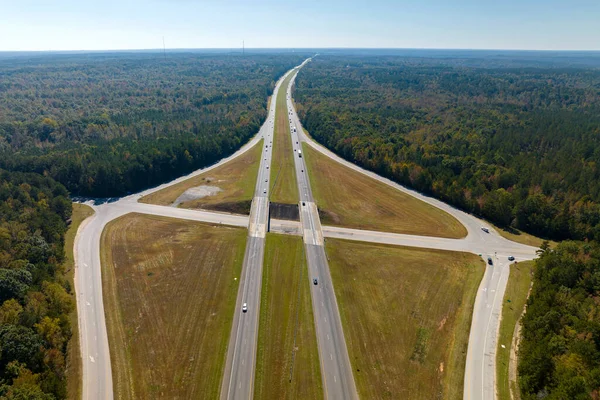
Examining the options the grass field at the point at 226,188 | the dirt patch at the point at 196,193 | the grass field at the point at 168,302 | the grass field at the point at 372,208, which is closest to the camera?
the grass field at the point at 168,302

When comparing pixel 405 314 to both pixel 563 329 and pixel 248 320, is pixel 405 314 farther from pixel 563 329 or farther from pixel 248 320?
pixel 248 320

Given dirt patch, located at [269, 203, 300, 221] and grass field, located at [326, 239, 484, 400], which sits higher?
dirt patch, located at [269, 203, 300, 221]

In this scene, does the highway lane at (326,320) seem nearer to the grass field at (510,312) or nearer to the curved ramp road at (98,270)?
the curved ramp road at (98,270)

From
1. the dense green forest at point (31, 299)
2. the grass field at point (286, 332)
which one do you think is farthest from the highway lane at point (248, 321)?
the dense green forest at point (31, 299)

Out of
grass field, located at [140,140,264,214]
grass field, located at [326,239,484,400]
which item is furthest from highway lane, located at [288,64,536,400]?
grass field, located at [140,140,264,214]

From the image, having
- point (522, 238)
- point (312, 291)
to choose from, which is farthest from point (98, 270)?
point (522, 238)

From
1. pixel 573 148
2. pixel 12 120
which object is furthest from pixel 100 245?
pixel 573 148

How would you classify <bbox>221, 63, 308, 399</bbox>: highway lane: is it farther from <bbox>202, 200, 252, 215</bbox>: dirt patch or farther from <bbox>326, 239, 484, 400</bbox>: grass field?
<bbox>326, 239, 484, 400</bbox>: grass field

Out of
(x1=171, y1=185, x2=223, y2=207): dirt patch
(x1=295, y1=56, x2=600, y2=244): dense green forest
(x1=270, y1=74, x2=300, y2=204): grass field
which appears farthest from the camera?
(x1=270, y1=74, x2=300, y2=204): grass field
